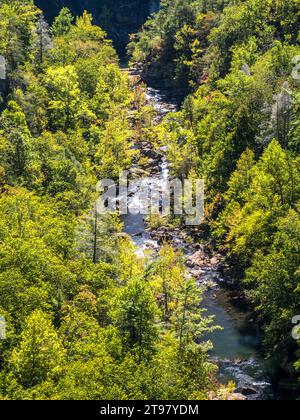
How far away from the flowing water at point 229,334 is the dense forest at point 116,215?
166cm

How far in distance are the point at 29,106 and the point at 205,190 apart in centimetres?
3207

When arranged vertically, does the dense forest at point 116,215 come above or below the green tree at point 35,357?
above

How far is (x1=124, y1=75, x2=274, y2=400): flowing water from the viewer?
2618 inches

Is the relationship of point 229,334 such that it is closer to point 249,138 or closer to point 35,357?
point 35,357

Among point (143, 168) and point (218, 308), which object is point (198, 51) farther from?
point (218, 308)

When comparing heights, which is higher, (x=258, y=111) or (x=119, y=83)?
(x=119, y=83)

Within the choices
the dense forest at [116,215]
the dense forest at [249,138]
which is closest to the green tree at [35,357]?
the dense forest at [116,215]

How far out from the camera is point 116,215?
296 ft

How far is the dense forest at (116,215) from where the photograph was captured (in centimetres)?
5500

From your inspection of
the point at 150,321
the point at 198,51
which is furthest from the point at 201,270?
the point at 198,51

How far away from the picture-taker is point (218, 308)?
79688mm

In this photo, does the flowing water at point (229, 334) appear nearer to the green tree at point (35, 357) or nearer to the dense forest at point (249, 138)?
the dense forest at point (249, 138)

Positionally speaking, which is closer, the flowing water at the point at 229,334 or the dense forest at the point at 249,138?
the flowing water at the point at 229,334

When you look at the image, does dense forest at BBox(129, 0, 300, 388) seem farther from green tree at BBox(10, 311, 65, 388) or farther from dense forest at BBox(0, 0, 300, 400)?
green tree at BBox(10, 311, 65, 388)
